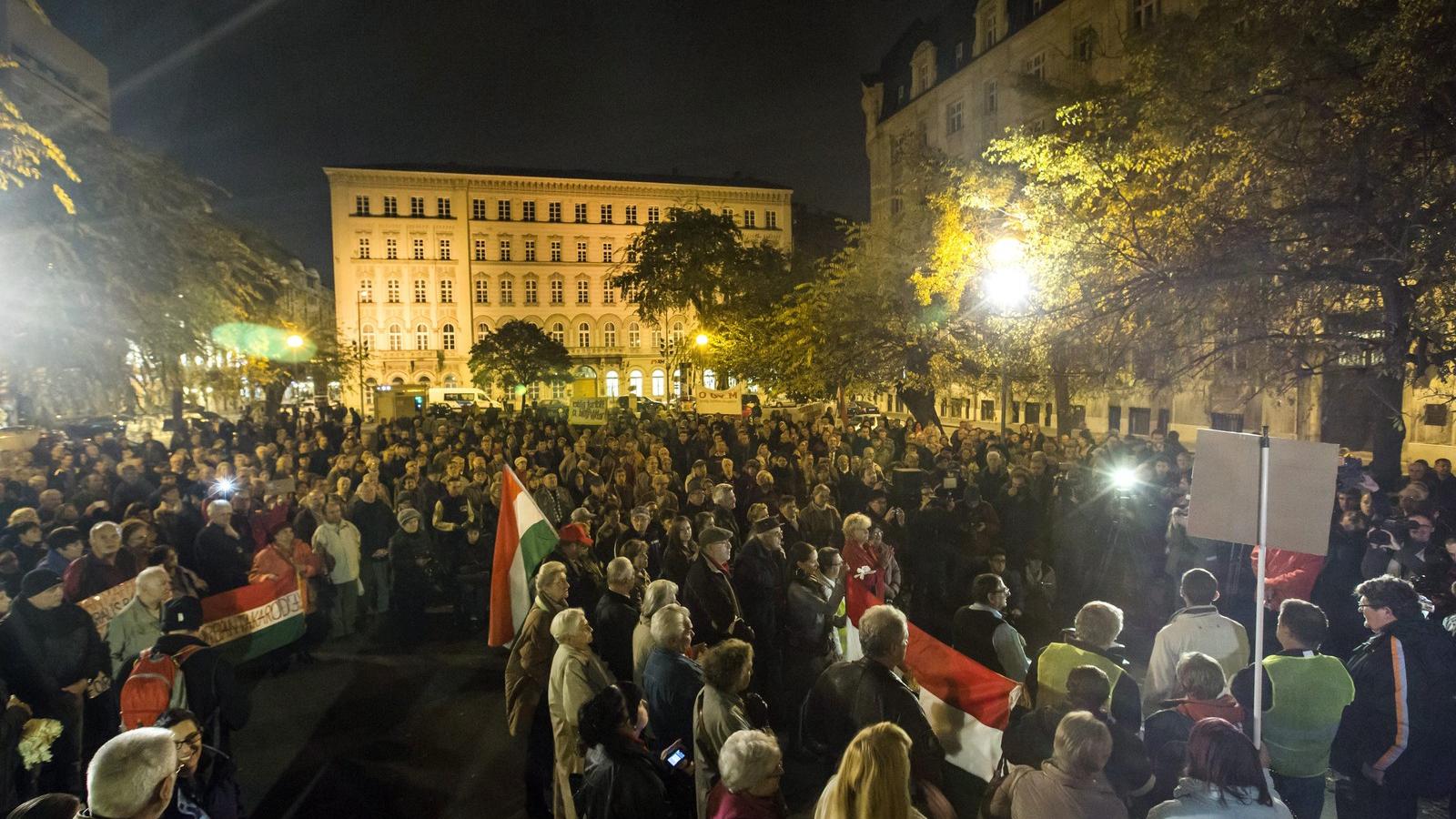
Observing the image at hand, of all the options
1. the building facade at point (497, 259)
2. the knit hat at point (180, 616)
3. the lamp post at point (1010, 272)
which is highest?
the building facade at point (497, 259)

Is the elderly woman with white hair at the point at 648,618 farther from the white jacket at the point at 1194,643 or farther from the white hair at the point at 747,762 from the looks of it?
the white jacket at the point at 1194,643

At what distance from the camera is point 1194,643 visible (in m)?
4.52

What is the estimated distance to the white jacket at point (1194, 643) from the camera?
14.9 feet

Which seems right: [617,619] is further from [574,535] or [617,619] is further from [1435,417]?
[1435,417]

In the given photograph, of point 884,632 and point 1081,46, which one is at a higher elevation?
point 1081,46

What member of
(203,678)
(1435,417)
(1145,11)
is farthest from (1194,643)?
(1145,11)

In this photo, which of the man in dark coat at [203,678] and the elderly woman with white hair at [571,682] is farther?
the man in dark coat at [203,678]

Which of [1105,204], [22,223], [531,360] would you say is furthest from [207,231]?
[531,360]

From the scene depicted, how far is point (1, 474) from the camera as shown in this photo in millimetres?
10320

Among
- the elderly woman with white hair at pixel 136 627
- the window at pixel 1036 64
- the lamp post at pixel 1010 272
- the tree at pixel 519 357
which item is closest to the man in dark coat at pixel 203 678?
the elderly woman with white hair at pixel 136 627

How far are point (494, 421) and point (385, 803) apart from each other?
1719cm

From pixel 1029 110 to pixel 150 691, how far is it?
34809mm

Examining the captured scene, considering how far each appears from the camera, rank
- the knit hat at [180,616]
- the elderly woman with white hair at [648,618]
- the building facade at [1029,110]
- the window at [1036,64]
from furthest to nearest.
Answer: the window at [1036,64] < the building facade at [1029,110] < the elderly woman with white hair at [648,618] < the knit hat at [180,616]

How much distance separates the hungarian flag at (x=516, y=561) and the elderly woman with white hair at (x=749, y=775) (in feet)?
11.5
